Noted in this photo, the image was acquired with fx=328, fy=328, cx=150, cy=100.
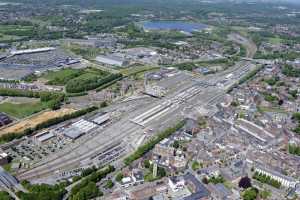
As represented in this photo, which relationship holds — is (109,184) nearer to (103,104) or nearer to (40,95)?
(103,104)

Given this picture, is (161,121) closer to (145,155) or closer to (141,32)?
(145,155)

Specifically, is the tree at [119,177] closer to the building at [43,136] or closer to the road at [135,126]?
the road at [135,126]

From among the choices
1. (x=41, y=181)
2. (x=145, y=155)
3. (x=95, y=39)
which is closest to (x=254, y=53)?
(x=95, y=39)

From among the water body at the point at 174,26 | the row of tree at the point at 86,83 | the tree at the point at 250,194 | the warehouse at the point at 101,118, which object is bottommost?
the tree at the point at 250,194

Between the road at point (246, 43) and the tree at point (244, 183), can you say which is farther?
the road at point (246, 43)

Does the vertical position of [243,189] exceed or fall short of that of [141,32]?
it falls short

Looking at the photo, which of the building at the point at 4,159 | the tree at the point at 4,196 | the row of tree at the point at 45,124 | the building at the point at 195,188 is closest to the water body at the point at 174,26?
the row of tree at the point at 45,124

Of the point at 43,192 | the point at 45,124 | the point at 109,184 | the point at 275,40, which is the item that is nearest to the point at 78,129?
the point at 45,124

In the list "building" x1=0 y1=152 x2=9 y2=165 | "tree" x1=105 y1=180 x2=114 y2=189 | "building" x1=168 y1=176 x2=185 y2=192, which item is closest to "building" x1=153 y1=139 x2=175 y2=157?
"building" x1=168 y1=176 x2=185 y2=192

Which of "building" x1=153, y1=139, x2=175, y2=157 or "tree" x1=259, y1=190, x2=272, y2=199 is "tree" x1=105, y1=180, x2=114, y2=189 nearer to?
"building" x1=153, y1=139, x2=175, y2=157
